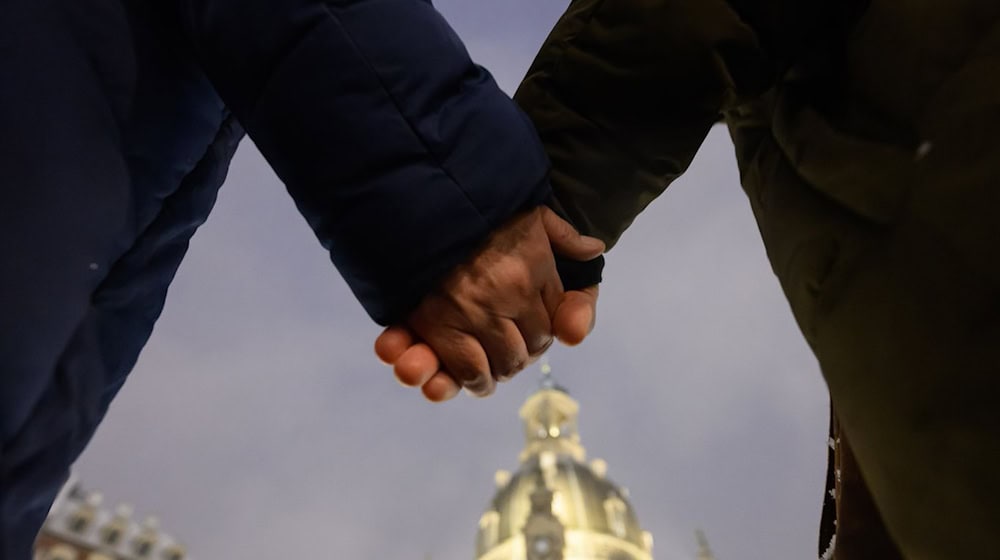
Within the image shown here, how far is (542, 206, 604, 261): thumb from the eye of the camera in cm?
101

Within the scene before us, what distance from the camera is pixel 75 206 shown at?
0.75m

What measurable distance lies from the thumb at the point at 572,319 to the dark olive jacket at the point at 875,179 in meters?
0.25

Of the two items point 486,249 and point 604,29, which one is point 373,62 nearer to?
point 486,249

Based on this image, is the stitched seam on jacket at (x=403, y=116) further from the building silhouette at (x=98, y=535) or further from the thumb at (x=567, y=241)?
the building silhouette at (x=98, y=535)

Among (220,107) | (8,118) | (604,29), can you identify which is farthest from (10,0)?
(604,29)

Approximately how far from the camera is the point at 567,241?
1.03 meters

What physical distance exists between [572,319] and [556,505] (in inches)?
829

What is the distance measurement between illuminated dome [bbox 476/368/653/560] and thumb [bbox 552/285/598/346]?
19.9 meters

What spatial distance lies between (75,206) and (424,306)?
1.31 ft

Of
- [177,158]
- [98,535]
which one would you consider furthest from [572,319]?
[98,535]

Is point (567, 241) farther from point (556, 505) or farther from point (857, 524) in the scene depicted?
point (556, 505)

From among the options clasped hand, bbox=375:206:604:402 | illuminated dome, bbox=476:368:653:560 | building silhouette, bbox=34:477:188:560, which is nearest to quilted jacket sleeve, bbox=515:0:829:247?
clasped hand, bbox=375:206:604:402

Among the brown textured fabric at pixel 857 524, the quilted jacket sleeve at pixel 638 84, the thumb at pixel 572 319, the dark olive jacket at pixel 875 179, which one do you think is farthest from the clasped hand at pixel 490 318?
the brown textured fabric at pixel 857 524

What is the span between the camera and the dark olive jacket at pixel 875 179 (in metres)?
0.60
